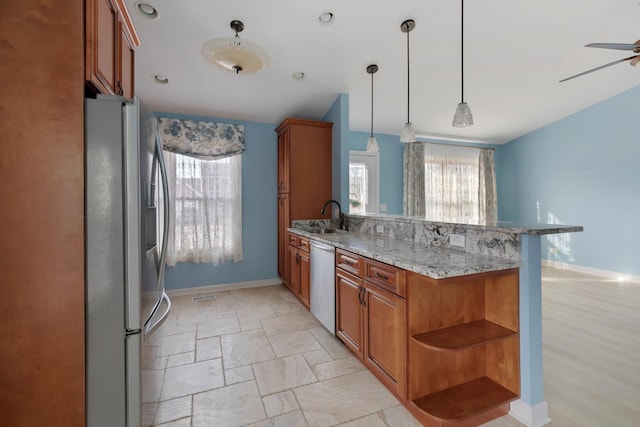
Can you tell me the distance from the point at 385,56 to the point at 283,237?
259 centimetres

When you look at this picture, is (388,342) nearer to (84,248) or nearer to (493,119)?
(84,248)

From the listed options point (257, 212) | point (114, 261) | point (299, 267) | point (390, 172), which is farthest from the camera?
point (390, 172)

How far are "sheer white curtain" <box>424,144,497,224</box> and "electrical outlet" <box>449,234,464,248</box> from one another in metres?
3.53

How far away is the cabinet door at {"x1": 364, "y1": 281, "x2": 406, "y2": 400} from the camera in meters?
1.63

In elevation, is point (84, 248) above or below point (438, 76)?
below

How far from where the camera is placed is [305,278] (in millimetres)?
3141

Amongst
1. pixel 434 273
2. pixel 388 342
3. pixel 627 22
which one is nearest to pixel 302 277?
pixel 388 342

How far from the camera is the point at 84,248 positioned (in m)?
1.19

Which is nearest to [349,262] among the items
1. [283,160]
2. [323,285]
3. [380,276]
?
[380,276]

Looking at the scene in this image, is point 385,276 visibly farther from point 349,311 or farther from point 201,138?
point 201,138

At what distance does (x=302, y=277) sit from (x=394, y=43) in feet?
8.76

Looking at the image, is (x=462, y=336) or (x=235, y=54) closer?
(x=462, y=336)

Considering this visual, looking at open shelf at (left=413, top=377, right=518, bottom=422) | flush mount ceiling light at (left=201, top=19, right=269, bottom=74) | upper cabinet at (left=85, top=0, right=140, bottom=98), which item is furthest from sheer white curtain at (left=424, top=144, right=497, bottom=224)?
upper cabinet at (left=85, top=0, right=140, bottom=98)

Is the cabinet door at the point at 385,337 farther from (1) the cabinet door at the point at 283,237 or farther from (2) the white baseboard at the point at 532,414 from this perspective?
(1) the cabinet door at the point at 283,237
